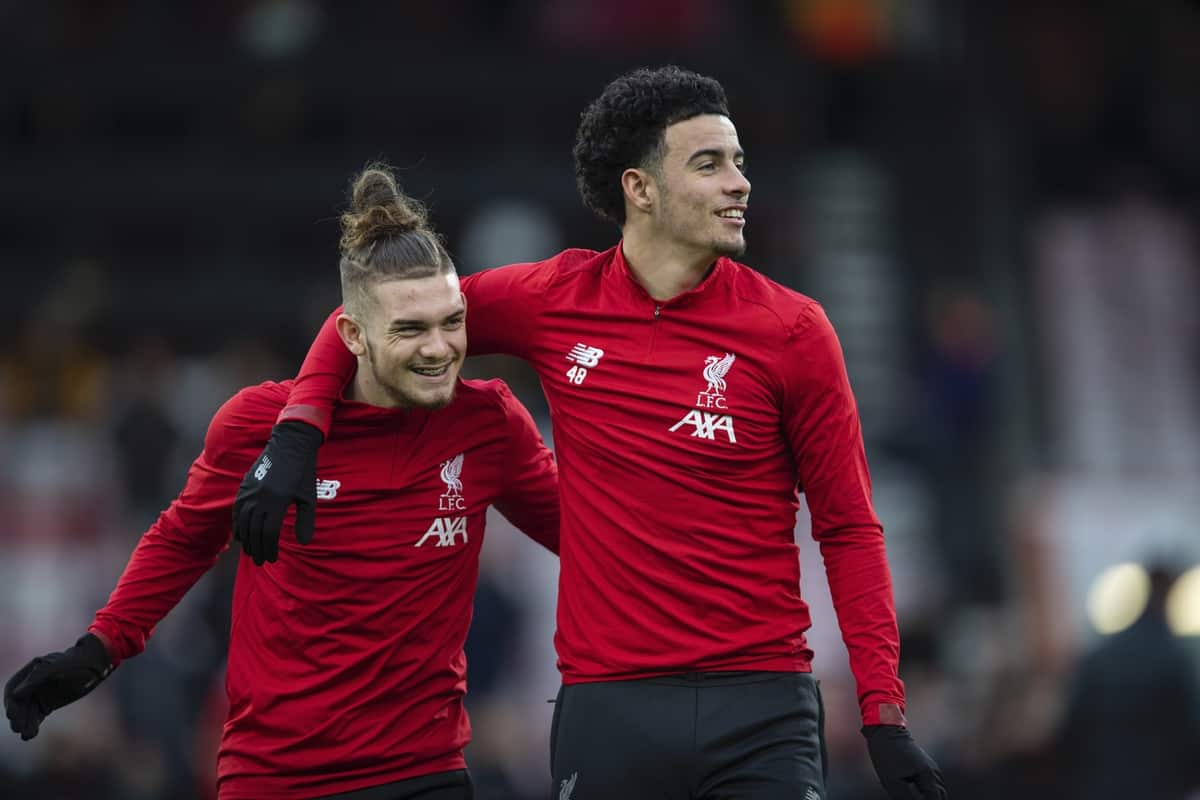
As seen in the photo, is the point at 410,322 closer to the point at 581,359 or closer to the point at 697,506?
the point at 581,359

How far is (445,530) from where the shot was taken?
523 cm

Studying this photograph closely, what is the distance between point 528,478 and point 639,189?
0.89 metres

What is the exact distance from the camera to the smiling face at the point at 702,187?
500cm

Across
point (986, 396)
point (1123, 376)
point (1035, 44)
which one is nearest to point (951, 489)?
point (986, 396)

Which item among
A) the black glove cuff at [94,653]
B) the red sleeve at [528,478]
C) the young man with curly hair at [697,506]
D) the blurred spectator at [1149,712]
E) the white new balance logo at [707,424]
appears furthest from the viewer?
the blurred spectator at [1149,712]

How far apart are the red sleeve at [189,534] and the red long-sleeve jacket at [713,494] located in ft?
0.93

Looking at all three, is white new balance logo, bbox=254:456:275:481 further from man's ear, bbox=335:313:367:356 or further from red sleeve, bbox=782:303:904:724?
red sleeve, bbox=782:303:904:724

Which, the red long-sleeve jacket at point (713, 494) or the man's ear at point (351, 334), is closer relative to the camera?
the red long-sleeve jacket at point (713, 494)

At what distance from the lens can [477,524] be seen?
5328 millimetres

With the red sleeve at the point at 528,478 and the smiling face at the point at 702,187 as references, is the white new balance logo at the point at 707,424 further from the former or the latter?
the red sleeve at the point at 528,478

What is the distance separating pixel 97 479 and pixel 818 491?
855cm

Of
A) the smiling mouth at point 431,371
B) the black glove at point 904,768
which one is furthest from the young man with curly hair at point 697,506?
the smiling mouth at point 431,371

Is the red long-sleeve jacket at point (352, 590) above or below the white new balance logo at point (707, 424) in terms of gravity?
below

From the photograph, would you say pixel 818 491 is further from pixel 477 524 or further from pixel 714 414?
pixel 477 524
